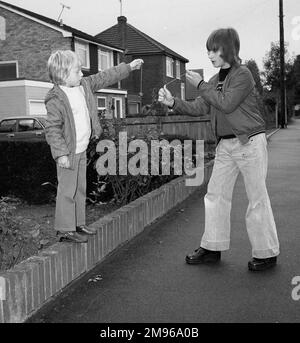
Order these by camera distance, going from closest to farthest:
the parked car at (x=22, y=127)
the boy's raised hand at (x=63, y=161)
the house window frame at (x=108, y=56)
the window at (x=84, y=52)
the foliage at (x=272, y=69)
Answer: the boy's raised hand at (x=63, y=161), the parked car at (x=22, y=127), the window at (x=84, y=52), the house window frame at (x=108, y=56), the foliage at (x=272, y=69)

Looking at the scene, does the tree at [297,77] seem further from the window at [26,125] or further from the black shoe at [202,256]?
the black shoe at [202,256]

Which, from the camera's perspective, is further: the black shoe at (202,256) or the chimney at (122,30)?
the chimney at (122,30)

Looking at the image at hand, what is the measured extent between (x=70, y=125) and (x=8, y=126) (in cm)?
1790

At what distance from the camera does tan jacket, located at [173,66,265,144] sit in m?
4.07

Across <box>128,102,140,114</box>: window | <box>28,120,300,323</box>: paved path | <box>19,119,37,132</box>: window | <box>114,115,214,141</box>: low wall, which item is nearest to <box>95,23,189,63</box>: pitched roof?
<box>128,102,140,114</box>: window

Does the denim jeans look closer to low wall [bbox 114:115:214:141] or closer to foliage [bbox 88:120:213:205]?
foliage [bbox 88:120:213:205]

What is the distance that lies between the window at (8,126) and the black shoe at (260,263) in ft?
58.5

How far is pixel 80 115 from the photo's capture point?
4.10m

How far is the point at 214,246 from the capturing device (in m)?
4.52

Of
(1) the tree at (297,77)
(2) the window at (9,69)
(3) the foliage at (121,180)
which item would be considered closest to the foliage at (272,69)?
(1) the tree at (297,77)

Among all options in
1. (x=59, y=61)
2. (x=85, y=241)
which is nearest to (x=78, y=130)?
(x=59, y=61)

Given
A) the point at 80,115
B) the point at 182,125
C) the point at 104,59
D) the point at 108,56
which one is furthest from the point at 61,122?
the point at 108,56

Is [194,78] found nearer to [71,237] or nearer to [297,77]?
[71,237]

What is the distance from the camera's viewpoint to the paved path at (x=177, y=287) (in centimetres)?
344
